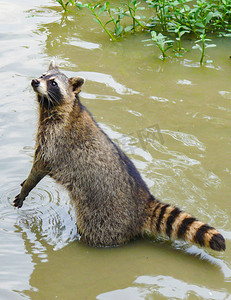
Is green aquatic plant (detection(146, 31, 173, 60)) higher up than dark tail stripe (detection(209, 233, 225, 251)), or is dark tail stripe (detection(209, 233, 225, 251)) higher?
green aquatic plant (detection(146, 31, 173, 60))

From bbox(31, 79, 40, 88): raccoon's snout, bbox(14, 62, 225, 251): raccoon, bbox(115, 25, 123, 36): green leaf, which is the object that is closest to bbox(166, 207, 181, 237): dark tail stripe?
bbox(14, 62, 225, 251): raccoon

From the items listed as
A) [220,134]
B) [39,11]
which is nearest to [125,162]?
[220,134]

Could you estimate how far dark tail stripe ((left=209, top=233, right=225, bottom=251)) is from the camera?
450cm

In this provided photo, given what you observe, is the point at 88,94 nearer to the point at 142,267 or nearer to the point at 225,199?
the point at 225,199

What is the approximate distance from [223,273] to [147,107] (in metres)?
3.45

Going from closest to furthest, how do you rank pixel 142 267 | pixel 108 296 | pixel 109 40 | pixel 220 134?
pixel 108 296, pixel 142 267, pixel 220 134, pixel 109 40

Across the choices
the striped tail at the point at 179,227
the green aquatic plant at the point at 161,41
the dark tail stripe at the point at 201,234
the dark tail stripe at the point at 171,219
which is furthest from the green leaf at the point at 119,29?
the dark tail stripe at the point at 201,234

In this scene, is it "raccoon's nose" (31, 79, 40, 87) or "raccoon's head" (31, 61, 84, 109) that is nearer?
"raccoon's nose" (31, 79, 40, 87)

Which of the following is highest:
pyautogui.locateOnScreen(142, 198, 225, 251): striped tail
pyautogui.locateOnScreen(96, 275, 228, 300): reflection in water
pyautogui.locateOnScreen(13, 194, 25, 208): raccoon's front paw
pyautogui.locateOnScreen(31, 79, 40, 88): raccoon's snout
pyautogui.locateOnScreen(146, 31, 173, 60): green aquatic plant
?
pyautogui.locateOnScreen(31, 79, 40, 88): raccoon's snout

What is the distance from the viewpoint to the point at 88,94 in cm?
781

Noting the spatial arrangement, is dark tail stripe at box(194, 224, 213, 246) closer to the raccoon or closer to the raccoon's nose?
the raccoon

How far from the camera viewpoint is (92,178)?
5188 mm

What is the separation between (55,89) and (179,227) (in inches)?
79.2

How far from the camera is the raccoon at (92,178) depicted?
5.11 meters
